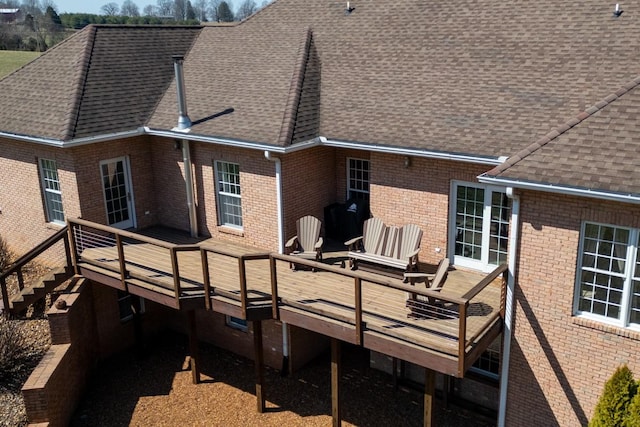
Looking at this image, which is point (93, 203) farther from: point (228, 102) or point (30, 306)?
point (228, 102)

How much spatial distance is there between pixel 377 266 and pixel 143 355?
22.9ft

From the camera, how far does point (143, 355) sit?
15.5 m

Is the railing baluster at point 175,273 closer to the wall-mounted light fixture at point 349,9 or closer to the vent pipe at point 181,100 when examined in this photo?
the vent pipe at point 181,100

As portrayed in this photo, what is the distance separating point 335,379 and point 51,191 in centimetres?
868

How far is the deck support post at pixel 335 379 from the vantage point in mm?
11637

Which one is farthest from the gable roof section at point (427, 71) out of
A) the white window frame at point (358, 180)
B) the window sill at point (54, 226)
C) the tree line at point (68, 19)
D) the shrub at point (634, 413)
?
the tree line at point (68, 19)

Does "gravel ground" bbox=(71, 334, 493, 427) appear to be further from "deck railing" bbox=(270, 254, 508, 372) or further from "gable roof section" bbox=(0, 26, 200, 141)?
"gable roof section" bbox=(0, 26, 200, 141)

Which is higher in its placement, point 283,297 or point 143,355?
point 283,297

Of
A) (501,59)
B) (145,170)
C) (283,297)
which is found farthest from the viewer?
(145,170)

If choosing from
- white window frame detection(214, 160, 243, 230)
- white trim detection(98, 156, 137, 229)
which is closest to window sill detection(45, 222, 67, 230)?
white trim detection(98, 156, 137, 229)

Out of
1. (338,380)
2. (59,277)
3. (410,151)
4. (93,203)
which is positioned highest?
(410,151)

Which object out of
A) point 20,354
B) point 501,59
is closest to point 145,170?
point 20,354

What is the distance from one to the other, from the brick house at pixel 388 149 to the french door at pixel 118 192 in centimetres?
5

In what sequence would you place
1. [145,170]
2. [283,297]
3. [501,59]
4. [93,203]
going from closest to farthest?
[283,297] < [501,59] < [93,203] < [145,170]
